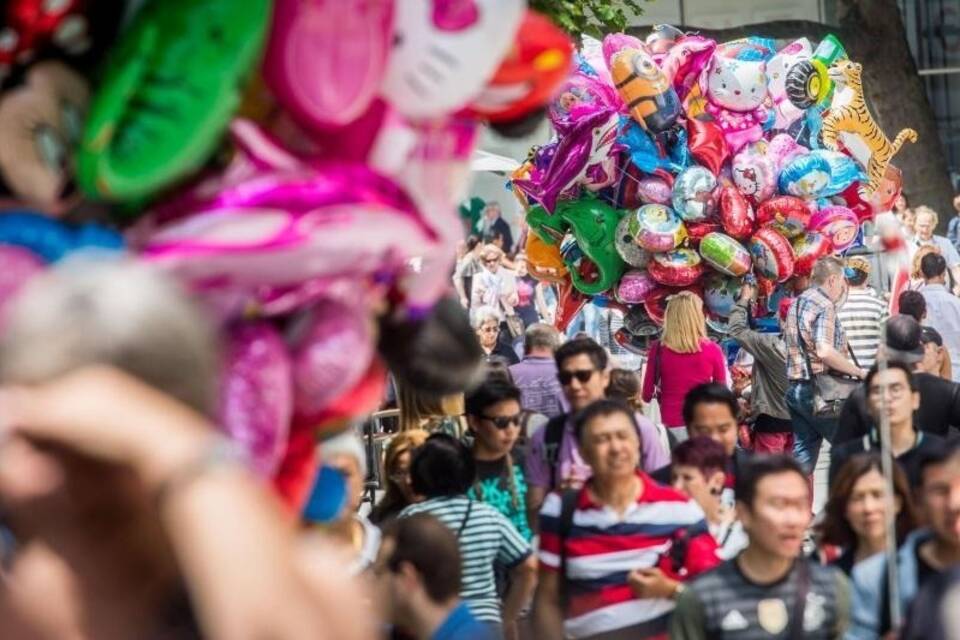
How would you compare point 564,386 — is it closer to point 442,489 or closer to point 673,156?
point 442,489

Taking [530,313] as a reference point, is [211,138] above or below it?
above

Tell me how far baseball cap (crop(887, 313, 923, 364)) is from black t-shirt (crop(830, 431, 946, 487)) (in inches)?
52.7

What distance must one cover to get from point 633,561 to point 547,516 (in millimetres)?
279

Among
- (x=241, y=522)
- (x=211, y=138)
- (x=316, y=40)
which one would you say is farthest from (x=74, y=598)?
(x=316, y=40)

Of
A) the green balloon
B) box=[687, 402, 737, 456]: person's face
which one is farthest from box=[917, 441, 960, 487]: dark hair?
the green balloon

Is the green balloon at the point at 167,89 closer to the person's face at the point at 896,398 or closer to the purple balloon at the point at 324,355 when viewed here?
the purple balloon at the point at 324,355

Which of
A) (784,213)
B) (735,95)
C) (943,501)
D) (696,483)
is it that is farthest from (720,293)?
(943,501)

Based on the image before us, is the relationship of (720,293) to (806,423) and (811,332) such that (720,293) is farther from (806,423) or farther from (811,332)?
(806,423)

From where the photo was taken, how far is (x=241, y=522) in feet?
6.46

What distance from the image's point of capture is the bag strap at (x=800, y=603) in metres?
4.95

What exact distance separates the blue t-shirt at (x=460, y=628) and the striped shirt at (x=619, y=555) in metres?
0.59

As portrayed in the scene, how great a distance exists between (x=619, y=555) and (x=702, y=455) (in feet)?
2.97

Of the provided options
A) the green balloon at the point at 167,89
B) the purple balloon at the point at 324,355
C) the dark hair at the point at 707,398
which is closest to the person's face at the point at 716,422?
the dark hair at the point at 707,398

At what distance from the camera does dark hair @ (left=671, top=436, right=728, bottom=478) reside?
21.2 ft
